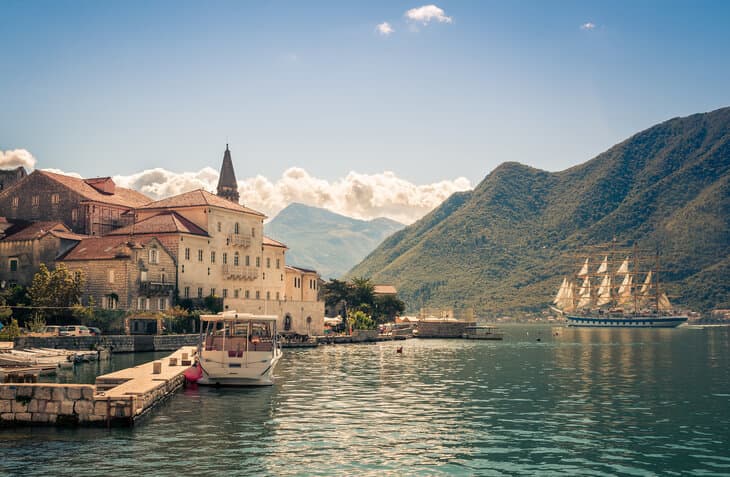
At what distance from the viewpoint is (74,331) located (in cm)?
6769

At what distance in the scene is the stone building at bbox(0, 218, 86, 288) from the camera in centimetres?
8394

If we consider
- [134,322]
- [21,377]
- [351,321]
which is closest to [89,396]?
[21,377]

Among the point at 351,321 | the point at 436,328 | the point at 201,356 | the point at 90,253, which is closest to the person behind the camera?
the point at 201,356

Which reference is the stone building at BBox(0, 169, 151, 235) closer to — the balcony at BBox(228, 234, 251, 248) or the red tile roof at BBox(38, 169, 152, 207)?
the red tile roof at BBox(38, 169, 152, 207)

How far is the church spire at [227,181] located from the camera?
14338cm

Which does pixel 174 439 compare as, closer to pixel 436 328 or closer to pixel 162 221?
pixel 162 221

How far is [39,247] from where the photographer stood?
84312 mm

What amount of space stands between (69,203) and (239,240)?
2169 cm

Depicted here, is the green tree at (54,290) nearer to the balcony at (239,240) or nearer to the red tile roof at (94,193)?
the red tile roof at (94,193)

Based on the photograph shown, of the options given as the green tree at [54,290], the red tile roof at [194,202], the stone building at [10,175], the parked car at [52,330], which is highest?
the stone building at [10,175]

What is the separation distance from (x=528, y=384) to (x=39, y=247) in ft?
196

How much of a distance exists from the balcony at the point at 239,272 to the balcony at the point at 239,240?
9.52 feet

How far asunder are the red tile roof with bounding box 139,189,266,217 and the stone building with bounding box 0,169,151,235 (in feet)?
14.1

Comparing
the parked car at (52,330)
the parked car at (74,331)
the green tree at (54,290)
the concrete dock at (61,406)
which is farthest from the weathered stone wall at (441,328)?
the concrete dock at (61,406)
